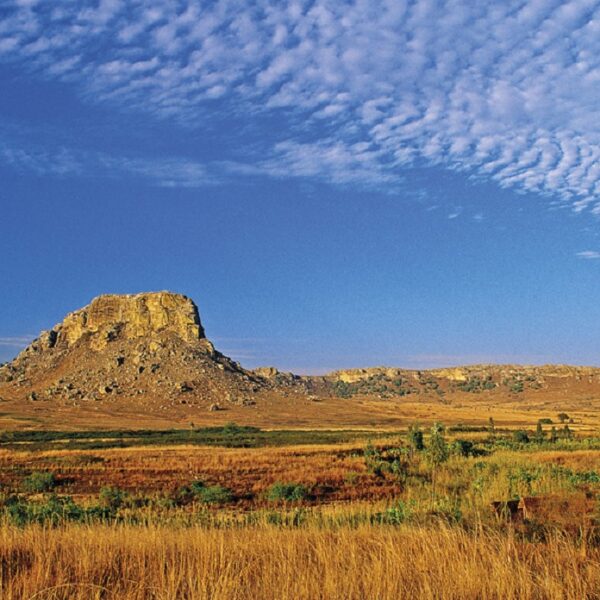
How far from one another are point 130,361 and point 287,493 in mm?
102338

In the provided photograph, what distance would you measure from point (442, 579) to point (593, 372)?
163 metres

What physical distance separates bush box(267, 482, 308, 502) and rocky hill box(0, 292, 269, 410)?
3300 inches

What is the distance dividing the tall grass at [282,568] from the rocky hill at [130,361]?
98964 millimetres

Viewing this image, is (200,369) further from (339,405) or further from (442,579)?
(442,579)

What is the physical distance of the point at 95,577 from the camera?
4.14m

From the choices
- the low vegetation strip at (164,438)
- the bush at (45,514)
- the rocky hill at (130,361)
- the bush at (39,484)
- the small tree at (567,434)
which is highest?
the rocky hill at (130,361)

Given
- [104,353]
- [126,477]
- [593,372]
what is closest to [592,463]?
[126,477]

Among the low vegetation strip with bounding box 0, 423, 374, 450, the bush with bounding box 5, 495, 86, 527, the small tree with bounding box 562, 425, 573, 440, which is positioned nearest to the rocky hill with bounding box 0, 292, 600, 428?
the low vegetation strip with bounding box 0, 423, 374, 450

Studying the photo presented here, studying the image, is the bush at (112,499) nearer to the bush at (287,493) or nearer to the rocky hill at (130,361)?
the bush at (287,493)

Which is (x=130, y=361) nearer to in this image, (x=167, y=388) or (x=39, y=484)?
(x=167, y=388)

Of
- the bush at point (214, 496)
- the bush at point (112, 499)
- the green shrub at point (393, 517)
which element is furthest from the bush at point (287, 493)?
the green shrub at point (393, 517)

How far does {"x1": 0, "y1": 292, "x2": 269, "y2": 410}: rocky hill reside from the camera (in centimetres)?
10619

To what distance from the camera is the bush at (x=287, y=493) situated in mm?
18453

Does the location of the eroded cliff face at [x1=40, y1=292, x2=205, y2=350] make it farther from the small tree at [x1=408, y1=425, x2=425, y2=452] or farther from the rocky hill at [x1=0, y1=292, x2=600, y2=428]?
the small tree at [x1=408, y1=425, x2=425, y2=452]
